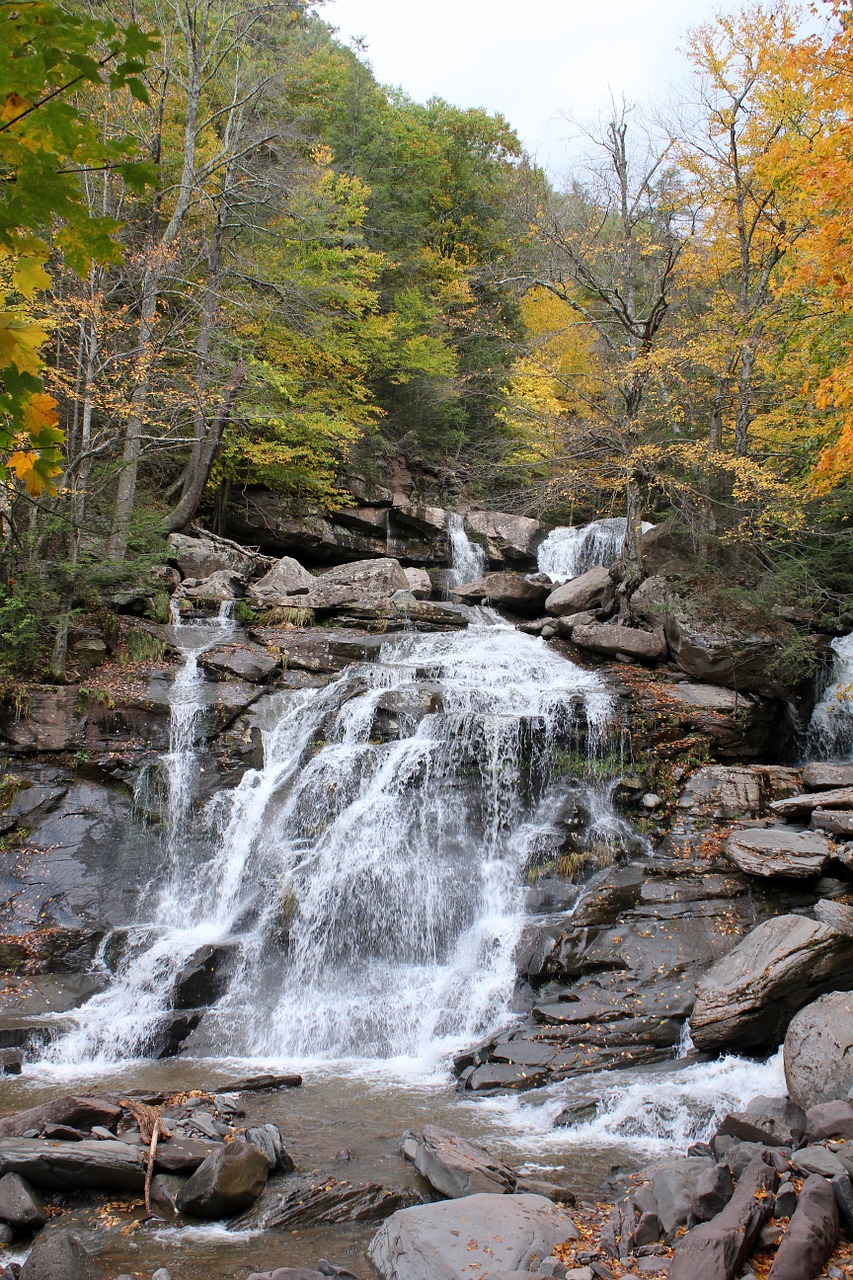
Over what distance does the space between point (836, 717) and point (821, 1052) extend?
7856mm

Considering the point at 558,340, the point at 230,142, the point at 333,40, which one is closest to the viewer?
the point at 230,142

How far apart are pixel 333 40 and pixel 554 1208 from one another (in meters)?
31.4

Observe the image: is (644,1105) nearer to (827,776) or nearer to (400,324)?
(827,776)

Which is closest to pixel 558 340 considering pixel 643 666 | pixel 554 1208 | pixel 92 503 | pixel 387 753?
pixel 643 666

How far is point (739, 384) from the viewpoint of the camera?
46.6ft

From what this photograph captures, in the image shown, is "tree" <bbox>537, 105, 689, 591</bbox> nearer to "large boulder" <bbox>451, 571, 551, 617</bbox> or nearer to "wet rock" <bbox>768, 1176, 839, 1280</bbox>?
"large boulder" <bbox>451, 571, 551, 617</bbox>

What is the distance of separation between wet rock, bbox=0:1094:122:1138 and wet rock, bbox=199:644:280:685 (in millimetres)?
7413

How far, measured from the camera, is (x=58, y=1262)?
356 cm

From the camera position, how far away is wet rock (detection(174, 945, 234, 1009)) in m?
8.05

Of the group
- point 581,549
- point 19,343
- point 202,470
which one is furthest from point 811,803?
point 202,470

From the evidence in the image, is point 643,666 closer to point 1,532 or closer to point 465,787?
point 465,787

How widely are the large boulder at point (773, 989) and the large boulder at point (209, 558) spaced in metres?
11.9

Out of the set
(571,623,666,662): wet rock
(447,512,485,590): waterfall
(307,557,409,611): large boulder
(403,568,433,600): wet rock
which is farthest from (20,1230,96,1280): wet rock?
(447,512,485,590): waterfall

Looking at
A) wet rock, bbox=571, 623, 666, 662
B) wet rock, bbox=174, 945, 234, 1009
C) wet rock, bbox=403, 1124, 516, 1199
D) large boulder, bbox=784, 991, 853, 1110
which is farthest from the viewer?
wet rock, bbox=571, 623, 666, 662
